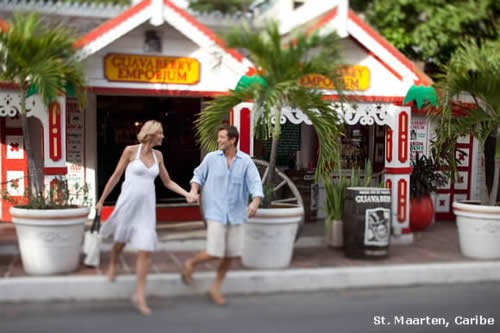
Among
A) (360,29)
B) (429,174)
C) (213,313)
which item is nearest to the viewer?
(213,313)

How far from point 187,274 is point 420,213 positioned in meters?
5.28

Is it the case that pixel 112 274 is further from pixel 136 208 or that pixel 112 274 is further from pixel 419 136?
pixel 419 136

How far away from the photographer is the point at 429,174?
31.5 feet

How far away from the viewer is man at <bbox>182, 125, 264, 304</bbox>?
17.1ft

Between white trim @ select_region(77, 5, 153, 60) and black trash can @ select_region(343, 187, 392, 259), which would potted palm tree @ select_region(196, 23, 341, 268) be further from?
white trim @ select_region(77, 5, 153, 60)

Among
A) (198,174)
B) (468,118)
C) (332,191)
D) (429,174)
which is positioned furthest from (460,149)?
(198,174)

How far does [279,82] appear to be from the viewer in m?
6.48

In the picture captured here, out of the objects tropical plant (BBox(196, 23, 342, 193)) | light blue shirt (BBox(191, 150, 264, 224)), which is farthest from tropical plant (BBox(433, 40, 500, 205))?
light blue shirt (BBox(191, 150, 264, 224))

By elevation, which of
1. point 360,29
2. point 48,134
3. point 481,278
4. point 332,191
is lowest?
point 481,278

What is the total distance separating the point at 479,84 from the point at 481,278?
257 centimetres

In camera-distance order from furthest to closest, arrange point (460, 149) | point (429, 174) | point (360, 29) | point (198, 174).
→ point (460, 149) → point (429, 174) → point (360, 29) → point (198, 174)

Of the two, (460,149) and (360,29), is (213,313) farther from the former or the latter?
(460,149)

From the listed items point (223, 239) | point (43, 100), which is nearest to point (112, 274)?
point (223, 239)

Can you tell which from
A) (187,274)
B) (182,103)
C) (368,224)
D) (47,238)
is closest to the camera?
(187,274)
